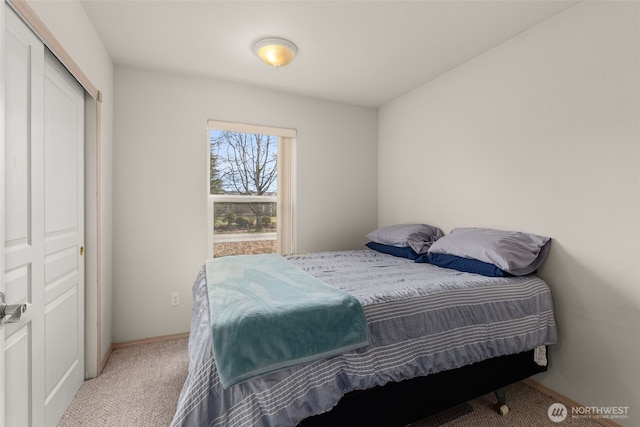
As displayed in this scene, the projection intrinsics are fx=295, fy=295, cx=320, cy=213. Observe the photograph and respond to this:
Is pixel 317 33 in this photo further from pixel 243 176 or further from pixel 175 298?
pixel 175 298

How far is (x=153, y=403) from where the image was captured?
188cm

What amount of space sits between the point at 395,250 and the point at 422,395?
4.77 feet

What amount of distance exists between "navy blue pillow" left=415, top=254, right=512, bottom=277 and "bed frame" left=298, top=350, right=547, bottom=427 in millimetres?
502

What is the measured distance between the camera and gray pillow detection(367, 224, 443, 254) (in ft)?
8.65

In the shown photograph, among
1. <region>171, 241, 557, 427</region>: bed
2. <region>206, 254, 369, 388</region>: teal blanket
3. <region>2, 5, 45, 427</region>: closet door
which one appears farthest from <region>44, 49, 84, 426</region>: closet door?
<region>206, 254, 369, 388</region>: teal blanket

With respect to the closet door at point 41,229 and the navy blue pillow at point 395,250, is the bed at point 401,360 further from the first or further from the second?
the closet door at point 41,229

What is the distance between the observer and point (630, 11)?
1617 millimetres

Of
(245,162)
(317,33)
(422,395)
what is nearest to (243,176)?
(245,162)

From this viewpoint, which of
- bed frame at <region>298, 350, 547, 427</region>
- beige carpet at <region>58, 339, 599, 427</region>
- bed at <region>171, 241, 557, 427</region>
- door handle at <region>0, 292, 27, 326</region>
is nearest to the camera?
door handle at <region>0, 292, 27, 326</region>

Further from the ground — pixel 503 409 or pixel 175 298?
pixel 175 298

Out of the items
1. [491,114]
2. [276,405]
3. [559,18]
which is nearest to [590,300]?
[491,114]

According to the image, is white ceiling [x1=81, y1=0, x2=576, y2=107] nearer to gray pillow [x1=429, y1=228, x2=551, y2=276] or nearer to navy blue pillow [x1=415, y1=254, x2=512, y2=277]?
gray pillow [x1=429, y1=228, x2=551, y2=276]

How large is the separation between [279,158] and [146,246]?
1584mm

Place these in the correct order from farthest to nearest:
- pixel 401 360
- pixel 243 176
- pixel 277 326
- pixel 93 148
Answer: pixel 243 176, pixel 93 148, pixel 401 360, pixel 277 326
